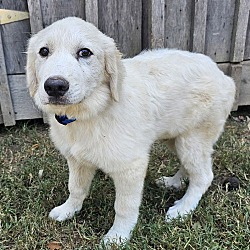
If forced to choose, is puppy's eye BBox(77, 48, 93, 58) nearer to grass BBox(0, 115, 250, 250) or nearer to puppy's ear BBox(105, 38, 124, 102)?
puppy's ear BBox(105, 38, 124, 102)

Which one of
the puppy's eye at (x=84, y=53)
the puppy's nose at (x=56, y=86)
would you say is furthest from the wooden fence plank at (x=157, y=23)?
the puppy's nose at (x=56, y=86)

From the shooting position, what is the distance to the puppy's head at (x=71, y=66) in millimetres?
2100

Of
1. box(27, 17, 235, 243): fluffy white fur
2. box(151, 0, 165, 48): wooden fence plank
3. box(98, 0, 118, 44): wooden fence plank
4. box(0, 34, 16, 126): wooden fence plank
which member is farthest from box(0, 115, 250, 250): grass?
box(98, 0, 118, 44): wooden fence plank

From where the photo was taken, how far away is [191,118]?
2828mm

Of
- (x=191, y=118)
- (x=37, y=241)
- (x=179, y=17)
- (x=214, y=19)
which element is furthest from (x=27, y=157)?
(x=214, y=19)

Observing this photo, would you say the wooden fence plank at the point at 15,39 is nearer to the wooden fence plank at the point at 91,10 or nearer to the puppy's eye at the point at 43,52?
the wooden fence plank at the point at 91,10

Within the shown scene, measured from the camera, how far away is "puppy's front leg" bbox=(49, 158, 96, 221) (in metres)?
2.91

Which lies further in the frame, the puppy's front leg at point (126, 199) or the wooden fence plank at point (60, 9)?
the wooden fence plank at point (60, 9)

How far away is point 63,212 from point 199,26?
2.37 meters

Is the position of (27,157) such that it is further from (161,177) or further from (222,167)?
(222,167)

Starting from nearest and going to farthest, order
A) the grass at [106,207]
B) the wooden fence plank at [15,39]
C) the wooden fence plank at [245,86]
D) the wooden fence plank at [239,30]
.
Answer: the grass at [106,207], the wooden fence plank at [15,39], the wooden fence plank at [239,30], the wooden fence plank at [245,86]

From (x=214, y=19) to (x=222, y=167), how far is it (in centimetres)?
162

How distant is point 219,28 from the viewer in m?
4.20

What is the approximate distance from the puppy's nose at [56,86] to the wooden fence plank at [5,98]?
2.10m
